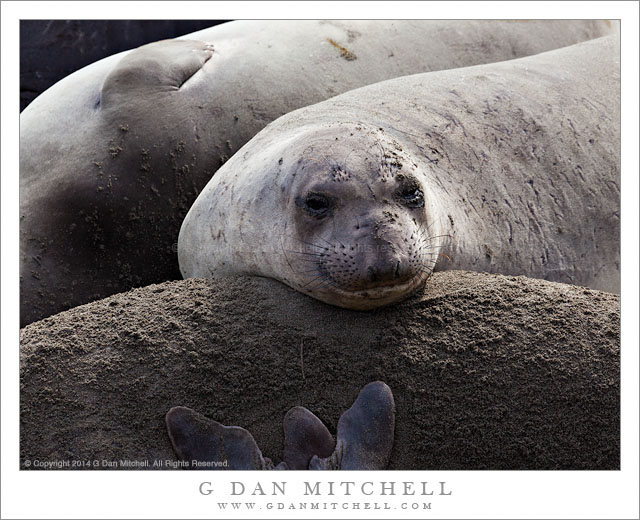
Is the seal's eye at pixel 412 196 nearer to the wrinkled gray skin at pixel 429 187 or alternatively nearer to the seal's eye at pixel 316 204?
the wrinkled gray skin at pixel 429 187

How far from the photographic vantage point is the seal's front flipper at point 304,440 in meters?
2.33

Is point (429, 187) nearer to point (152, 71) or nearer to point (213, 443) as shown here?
point (213, 443)

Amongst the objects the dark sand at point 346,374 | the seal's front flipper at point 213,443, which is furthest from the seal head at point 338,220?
the seal's front flipper at point 213,443

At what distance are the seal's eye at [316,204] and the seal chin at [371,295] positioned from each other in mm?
202

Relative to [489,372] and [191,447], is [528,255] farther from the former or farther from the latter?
[191,447]

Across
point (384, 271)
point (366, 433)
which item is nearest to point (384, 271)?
point (384, 271)

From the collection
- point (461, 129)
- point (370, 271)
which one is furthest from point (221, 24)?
point (370, 271)

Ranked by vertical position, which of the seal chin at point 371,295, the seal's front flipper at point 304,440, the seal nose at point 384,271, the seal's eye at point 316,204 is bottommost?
the seal's front flipper at point 304,440

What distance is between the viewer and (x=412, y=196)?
257 centimetres

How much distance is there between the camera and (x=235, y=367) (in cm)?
245

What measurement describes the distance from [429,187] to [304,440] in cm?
87

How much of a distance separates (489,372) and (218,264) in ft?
2.94

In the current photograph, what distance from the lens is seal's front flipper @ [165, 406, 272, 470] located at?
2326mm

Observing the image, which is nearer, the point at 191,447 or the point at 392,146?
the point at 191,447
